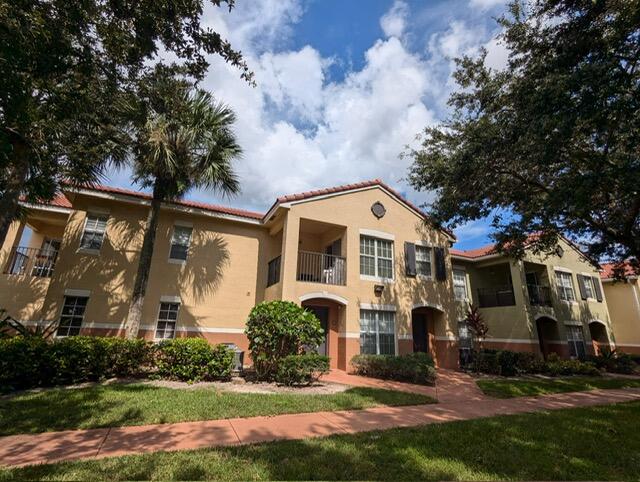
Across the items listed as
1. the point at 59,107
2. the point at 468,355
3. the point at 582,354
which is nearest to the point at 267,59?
the point at 59,107

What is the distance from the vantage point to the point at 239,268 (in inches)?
582

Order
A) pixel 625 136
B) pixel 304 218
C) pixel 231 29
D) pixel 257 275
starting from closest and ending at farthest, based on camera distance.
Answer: pixel 231 29, pixel 625 136, pixel 304 218, pixel 257 275

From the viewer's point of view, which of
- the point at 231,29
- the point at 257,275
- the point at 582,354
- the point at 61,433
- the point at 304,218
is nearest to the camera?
the point at 61,433

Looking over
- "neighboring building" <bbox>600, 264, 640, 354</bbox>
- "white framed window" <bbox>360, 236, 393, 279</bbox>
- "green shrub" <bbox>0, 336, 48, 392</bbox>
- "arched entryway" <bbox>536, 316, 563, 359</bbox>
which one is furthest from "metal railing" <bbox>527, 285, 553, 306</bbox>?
"green shrub" <bbox>0, 336, 48, 392</bbox>

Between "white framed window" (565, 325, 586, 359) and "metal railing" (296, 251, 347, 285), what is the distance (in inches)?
636

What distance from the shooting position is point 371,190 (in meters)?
15.5

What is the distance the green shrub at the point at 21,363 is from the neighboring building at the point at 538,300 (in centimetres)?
1864

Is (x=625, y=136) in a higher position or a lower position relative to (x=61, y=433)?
higher

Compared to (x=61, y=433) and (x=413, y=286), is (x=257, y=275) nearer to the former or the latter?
(x=413, y=286)

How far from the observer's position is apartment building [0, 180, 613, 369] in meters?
12.6

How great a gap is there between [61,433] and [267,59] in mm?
8349

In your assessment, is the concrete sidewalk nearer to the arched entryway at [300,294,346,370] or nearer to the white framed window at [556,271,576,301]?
the arched entryway at [300,294,346,370]

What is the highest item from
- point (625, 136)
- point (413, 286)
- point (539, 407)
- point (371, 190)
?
point (371, 190)

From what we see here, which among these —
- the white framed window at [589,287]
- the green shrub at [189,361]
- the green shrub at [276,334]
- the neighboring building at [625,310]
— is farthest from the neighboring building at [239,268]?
the neighboring building at [625,310]
